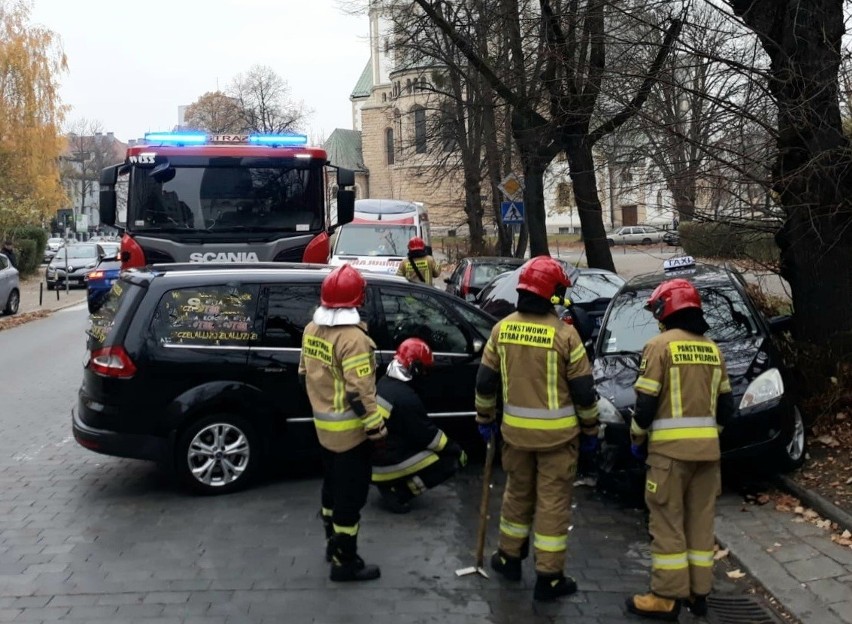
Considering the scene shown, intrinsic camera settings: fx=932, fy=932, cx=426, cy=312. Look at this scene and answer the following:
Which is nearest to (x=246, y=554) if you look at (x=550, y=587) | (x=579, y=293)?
(x=550, y=587)

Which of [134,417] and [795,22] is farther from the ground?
[795,22]

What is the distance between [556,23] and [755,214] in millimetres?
5153

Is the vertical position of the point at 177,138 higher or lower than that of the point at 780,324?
higher

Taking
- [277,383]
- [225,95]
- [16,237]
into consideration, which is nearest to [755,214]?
[277,383]

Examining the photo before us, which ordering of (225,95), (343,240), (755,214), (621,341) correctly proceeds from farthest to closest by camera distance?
(225,95)
(343,240)
(755,214)
(621,341)

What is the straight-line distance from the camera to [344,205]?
12.4 meters

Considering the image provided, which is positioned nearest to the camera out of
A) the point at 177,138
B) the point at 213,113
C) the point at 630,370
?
the point at 630,370

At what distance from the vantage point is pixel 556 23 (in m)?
12.9

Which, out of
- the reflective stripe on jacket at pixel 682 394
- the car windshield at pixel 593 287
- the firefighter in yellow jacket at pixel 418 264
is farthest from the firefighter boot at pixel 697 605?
the firefighter in yellow jacket at pixel 418 264

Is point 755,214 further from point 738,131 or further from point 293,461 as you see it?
point 293,461

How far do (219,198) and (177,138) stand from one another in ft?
3.43

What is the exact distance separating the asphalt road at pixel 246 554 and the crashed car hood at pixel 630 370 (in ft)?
2.67

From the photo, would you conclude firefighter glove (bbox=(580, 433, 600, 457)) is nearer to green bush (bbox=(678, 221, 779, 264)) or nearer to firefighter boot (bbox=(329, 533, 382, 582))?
firefighter boot (bbox=(329, 533, 382, 582))

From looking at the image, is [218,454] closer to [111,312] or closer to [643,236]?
[111,312]
